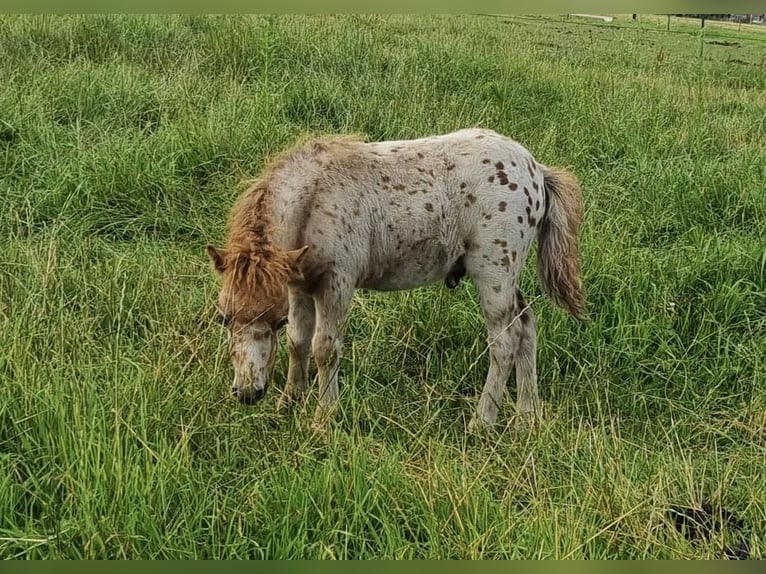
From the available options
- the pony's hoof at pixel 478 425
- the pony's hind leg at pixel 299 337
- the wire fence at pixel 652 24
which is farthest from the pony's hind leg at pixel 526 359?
the wire fence at pixel 652 24

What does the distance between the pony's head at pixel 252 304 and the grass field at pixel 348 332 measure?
22 cm

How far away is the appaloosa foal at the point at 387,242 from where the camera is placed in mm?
2879

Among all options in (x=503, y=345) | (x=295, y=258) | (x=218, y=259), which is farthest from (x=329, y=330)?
(x=503, y=345)

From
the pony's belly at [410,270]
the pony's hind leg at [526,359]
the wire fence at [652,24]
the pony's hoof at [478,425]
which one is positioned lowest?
the pony's hoof at [478,425]

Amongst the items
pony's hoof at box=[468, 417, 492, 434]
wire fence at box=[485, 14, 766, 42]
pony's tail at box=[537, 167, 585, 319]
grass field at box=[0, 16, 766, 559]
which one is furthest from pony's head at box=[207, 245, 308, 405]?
wire fence at box=[485, 14, 766, 42]

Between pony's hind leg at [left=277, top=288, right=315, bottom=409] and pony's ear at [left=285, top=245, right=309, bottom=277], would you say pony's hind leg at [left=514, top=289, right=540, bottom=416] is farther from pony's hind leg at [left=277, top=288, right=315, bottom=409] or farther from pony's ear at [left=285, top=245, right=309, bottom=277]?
pony's ear at [left=285, top=245, right=309, bottom=277]

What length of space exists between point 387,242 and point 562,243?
1035mm

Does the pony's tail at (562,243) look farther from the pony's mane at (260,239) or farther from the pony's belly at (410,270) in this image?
the pony's mane at (260,239)

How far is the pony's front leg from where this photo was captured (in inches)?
126

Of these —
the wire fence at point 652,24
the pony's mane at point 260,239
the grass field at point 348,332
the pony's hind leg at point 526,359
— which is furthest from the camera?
the wire fence at point 652,24

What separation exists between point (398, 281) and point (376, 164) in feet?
1.99

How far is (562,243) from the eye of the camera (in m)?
3.73

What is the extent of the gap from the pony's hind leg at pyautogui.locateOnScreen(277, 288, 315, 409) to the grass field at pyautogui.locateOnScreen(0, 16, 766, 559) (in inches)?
10.5

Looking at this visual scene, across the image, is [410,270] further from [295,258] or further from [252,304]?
[252,304]
